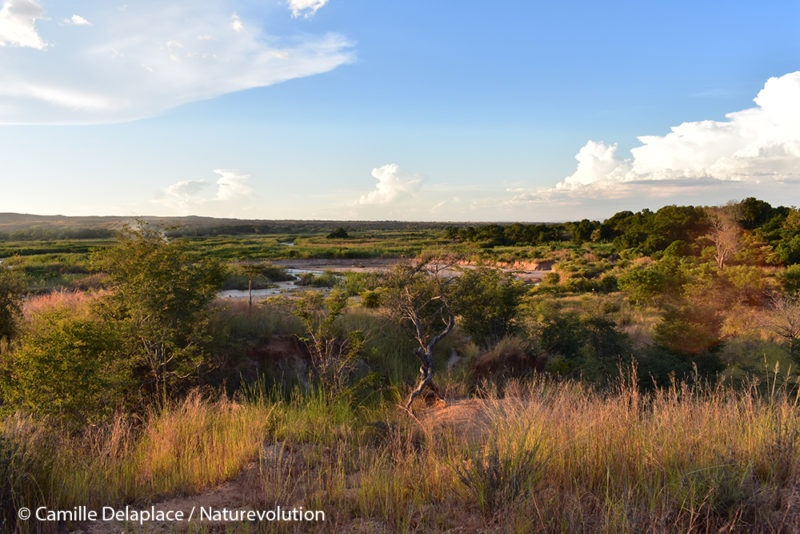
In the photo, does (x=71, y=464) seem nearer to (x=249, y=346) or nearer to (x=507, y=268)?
(x=249, y=346)

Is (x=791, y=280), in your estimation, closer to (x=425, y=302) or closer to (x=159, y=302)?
(x=425, y=302)

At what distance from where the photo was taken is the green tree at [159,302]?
27.8 ft

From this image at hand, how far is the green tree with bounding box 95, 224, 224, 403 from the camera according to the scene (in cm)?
847

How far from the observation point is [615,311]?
1033 inches

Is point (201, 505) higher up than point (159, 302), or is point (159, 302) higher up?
point (159, 302)

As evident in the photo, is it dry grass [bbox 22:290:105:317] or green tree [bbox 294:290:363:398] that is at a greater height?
dry grass [bbox 22:290:105:317]

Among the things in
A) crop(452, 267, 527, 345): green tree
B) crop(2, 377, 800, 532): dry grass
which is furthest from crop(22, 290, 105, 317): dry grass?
crop(452, 267, 527, 345): green tree

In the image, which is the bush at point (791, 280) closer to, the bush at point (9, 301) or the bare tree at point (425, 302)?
the bare tree at point (425, 302)

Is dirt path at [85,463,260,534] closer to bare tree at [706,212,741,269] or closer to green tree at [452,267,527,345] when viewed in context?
green tree at [452,267,527,345]

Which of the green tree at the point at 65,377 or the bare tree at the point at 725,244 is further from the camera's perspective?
the bare tree at the point at 725,244

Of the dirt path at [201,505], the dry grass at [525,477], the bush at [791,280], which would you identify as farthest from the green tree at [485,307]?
the bush at [791,280]

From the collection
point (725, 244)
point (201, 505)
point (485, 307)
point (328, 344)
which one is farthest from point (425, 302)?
point (725, 244)

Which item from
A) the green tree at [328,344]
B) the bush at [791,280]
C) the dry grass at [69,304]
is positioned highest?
the dry grass at [69,304]

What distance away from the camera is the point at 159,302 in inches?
347
